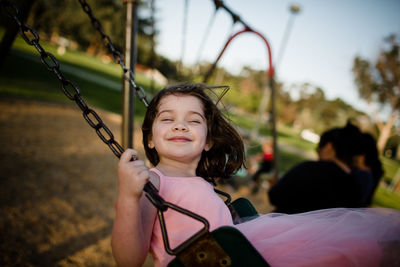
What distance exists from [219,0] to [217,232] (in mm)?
2266

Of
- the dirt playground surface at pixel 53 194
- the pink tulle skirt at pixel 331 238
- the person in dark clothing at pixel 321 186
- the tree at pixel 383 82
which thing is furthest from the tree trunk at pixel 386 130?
the pink tulle skirt at pixel 331 238

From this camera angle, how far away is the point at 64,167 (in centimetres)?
387

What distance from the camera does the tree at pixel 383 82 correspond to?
12320mm

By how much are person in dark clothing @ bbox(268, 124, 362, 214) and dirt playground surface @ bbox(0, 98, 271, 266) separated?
164 cm

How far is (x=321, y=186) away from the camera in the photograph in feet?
6.06

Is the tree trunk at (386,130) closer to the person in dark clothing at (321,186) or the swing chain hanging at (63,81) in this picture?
the person in dark clothing at (321,186)

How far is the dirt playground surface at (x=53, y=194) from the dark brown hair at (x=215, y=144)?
1.52 metres

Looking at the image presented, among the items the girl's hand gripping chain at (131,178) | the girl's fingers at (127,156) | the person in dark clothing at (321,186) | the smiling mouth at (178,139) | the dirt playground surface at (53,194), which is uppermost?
the smiling mouth at (178,139)

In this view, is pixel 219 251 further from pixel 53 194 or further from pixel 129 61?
pixel 53 194

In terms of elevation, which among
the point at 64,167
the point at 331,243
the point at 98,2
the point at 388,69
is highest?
the point at 98,2

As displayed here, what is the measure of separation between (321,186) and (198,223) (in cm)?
125

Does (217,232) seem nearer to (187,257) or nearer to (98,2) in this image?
(187,257)

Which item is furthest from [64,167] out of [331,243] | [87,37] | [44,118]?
[87,37]

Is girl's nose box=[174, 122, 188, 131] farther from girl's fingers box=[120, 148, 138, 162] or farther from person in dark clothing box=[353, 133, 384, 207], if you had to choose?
person in dark clothing box=[353, 133, 384, 207]
